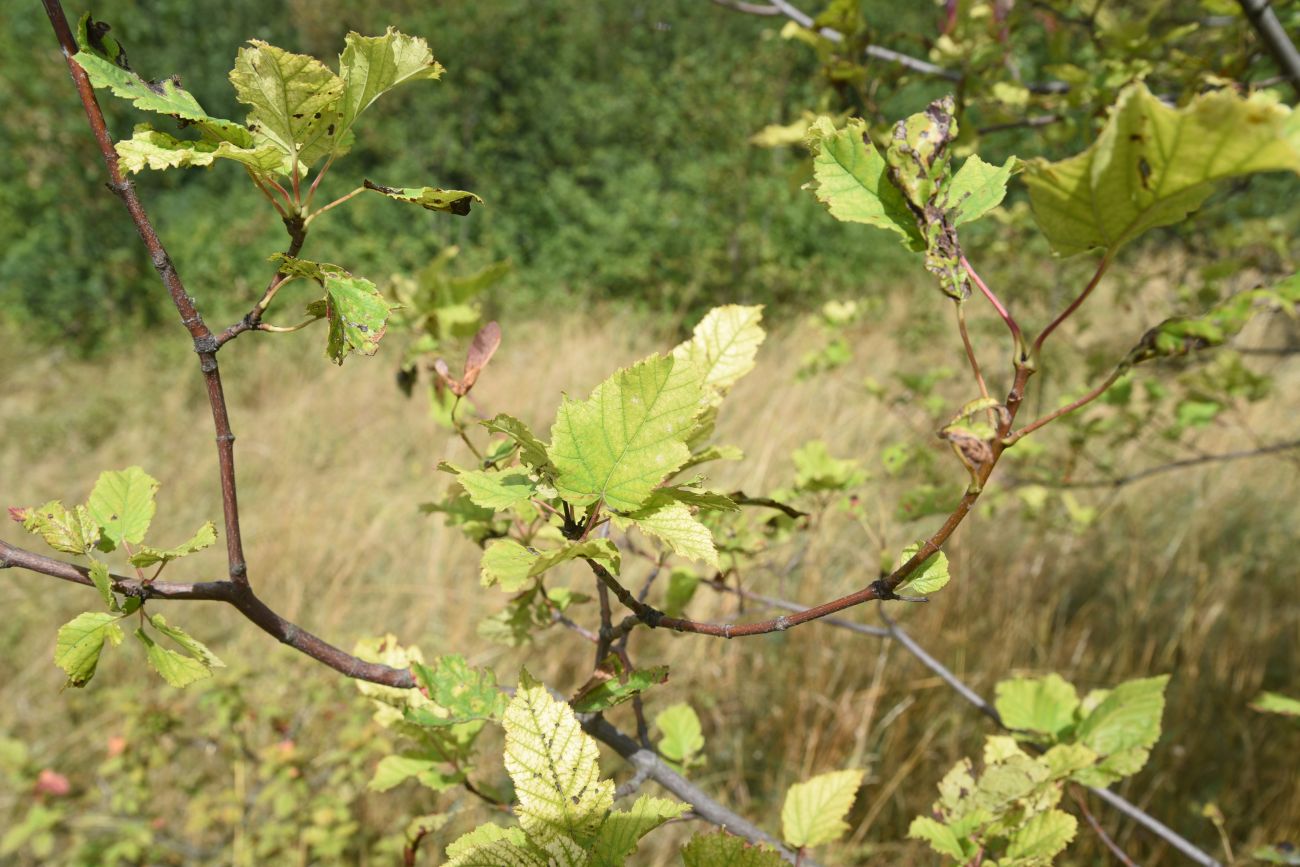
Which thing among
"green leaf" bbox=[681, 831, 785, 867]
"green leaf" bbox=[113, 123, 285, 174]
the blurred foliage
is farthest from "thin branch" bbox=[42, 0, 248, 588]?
the blurred foliage

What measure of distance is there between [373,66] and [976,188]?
29cm

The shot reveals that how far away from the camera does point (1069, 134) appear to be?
1.21 metres

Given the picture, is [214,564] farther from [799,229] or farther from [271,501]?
[799,229]

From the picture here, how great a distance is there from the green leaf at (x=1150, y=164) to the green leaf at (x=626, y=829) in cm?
30

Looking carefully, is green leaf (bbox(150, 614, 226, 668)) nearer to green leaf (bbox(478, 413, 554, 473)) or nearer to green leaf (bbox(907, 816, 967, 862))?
green leaf (bbox(478, 413, 554, 473))

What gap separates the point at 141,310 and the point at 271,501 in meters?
3.43

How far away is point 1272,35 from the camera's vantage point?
2.71 feet

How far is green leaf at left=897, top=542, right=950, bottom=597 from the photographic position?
1.06 feet

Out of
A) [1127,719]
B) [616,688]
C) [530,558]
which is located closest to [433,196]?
[530,558]

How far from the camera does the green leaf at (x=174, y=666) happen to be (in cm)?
38

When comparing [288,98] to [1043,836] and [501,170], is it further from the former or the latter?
[501,170]

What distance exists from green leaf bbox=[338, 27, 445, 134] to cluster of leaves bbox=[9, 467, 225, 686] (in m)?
0.22

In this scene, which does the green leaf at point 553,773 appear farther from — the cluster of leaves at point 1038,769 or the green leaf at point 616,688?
the cluster of leaves at point 1038,769

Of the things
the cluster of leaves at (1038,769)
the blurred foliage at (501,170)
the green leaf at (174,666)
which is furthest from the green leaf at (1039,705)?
the blurred foliage at (501,170)
